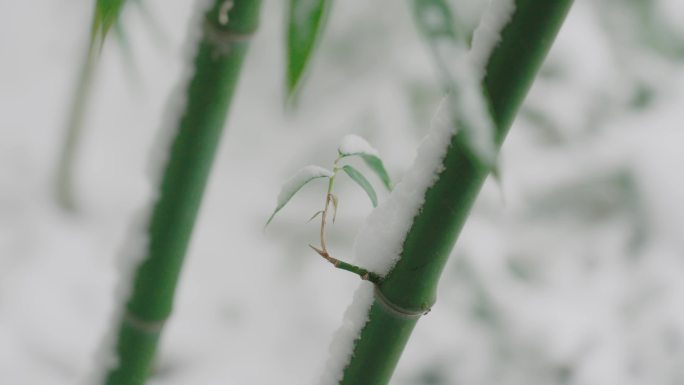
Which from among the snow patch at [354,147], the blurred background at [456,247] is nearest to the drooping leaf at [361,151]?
the snow patch at [354,147]

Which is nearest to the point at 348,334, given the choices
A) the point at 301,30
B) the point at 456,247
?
the point at 301,30

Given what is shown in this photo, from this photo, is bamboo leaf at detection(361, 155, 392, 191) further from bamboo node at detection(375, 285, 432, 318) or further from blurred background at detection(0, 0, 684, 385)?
blurred background at detection(0, 0, 684, 385)

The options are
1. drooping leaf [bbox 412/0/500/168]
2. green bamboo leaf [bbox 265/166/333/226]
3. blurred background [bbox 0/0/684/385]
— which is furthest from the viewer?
blurred background [bbox 0/0/684/385]

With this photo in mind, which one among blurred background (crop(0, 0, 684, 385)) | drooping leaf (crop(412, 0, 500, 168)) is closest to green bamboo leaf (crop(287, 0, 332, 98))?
drooping leaf (crop(412, 0, 500, 168))

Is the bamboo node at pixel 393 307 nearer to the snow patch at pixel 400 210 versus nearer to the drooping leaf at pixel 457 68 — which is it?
the snow patch at pixel 400 210

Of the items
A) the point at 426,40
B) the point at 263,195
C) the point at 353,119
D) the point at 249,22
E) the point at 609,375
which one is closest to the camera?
the point at 426,40

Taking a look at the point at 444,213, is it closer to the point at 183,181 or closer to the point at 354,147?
the point at 354,147

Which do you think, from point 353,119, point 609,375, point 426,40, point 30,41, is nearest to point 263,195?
point 353,119

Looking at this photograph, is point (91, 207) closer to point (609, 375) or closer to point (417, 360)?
point (417, 360)
